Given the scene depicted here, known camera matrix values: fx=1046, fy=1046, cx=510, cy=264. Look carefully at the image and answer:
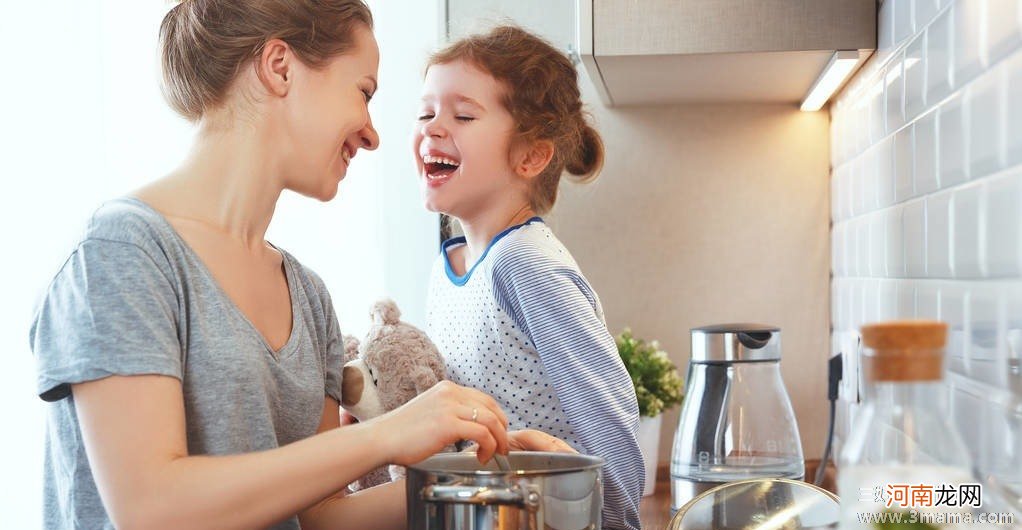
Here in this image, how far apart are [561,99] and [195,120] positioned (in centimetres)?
65

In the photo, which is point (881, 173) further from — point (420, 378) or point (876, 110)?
point (420, 378)

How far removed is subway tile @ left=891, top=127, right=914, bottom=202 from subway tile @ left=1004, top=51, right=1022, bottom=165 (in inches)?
14.2

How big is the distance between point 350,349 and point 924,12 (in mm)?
749

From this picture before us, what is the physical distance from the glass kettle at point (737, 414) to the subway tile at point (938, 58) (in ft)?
1.57

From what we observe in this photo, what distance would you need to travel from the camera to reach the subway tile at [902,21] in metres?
1.18

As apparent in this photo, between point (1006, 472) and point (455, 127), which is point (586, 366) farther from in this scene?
point (1006, 472)

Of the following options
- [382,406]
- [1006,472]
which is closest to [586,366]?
[382,406]

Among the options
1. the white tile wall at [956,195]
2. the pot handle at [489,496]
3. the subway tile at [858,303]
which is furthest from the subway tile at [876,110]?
the pot handle at [489,496]

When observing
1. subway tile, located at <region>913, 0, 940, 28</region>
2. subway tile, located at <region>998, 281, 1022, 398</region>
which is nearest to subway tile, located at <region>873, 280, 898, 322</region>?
subway tile, located at <region>913, 0, 940, 28</region>

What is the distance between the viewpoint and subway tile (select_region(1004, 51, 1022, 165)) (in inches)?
32.3

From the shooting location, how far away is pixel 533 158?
149 cm

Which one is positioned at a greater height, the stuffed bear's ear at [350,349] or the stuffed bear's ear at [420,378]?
the stuffed bear's ear at [350,349]

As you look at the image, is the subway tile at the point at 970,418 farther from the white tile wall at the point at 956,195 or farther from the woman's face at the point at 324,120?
the woman's face at the point at 324,120

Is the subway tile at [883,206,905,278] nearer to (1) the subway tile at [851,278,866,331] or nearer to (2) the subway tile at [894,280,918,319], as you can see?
(2) the subway tile at [894,280,918,319]
